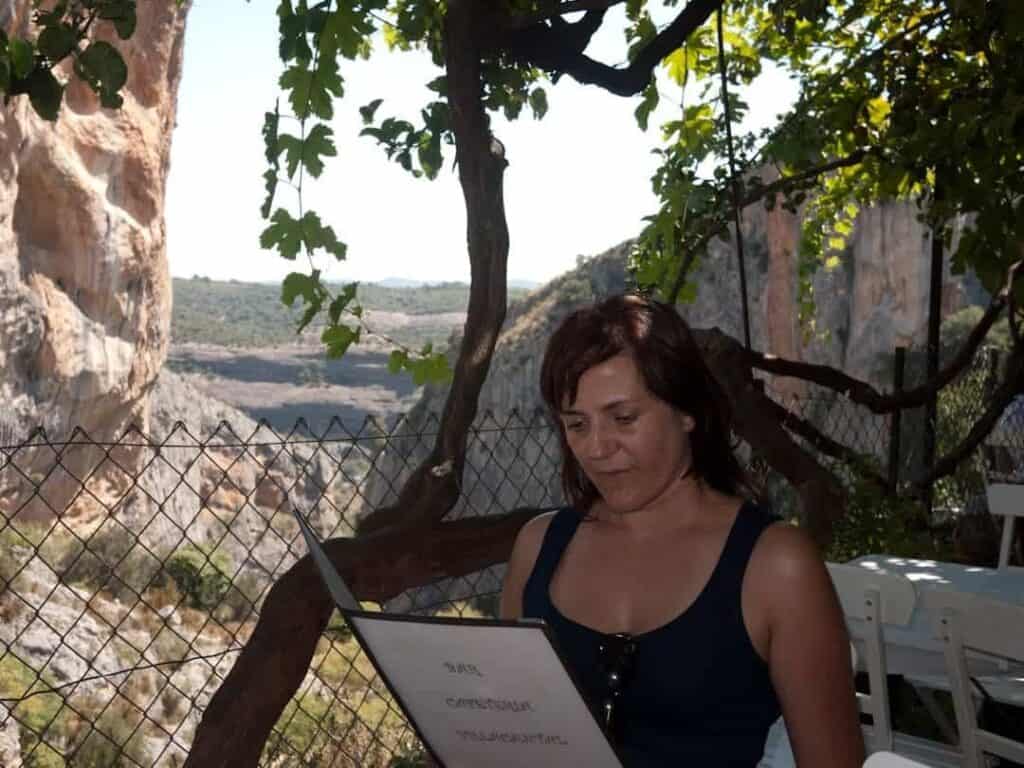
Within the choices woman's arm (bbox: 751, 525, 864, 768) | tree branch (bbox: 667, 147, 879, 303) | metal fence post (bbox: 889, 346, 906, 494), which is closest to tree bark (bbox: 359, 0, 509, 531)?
woman's arm (bbox: 751, 525, 864, 768)

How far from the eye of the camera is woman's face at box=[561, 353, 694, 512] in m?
1.53

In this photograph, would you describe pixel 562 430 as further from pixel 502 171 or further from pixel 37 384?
pixel 37 384

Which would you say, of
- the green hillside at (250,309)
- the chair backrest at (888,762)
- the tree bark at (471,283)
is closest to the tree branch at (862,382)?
the tree bark at (471,283)

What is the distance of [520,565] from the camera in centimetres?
171

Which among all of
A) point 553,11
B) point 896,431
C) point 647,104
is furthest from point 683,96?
point 896,431

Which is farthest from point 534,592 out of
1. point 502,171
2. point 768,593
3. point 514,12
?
point 514,12

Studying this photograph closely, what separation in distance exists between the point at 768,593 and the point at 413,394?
184 ft

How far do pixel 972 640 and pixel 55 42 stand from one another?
6.33ft

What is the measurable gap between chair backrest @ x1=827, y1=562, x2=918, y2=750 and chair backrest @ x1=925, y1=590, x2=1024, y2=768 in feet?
0.19

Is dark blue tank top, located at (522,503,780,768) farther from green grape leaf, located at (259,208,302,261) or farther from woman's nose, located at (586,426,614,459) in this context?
green grape leaf, located at (259,208,302,261)

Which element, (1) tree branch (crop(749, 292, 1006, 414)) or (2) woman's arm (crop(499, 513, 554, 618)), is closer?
(2) woman's arm (crop(499, 513, 554, 618))

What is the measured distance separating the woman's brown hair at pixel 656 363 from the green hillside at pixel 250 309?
5219 cm

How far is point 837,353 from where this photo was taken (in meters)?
40.2

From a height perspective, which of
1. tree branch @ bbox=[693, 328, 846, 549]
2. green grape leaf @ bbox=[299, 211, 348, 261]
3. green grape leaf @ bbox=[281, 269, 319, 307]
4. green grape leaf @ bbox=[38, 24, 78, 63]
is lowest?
tree branch @ bbox=[693, 328, 846, 549]
